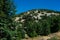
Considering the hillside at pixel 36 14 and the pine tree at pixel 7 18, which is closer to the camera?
the pine tree at pixel 7 18

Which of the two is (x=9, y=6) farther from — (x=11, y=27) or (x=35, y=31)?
(x=35, y=31)

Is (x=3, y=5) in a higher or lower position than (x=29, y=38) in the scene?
higher

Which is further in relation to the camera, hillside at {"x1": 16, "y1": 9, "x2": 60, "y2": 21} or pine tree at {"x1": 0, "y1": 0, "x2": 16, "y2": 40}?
hillside at {"x1": 16, "y1": 9, "x2": 60, "y2": 21}

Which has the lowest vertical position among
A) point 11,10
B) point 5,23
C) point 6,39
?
point 6,39

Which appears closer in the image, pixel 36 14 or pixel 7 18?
pixel 7 18

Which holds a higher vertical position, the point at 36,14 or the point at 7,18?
the point at 36,14

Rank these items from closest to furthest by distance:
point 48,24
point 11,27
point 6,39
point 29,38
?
point 6,39, point 11,27, point 29,38, point 48,24

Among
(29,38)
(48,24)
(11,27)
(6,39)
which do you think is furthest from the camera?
(48,24)

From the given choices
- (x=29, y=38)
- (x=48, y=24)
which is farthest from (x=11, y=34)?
(x=48, y=24)

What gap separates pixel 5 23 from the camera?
28.9 m

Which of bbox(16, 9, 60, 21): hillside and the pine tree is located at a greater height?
bbox(16, 9, 60, 21): hillside

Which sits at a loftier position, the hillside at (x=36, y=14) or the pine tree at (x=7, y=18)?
the hillside at (x=36, y=14)

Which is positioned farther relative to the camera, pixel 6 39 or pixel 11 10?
pixel 11 10

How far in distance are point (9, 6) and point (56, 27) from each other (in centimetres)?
1956
